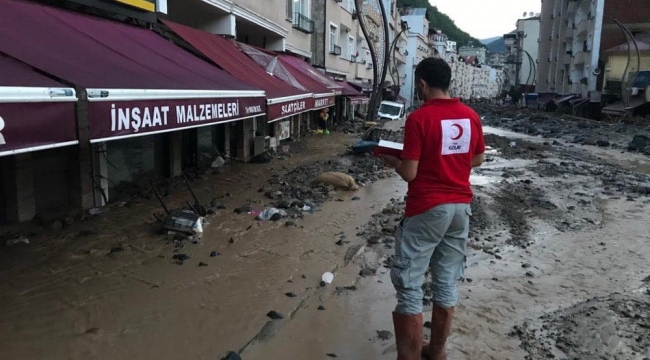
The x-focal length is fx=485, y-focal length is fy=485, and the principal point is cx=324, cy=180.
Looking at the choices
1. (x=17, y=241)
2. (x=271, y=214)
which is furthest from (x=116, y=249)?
(x=271, y=214)

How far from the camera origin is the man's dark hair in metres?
3.05

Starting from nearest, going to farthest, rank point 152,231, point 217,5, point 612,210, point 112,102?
point 112,102 < point 152,231 < point 612,210 < point 217,5

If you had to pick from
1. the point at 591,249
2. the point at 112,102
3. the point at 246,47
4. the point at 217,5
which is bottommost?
the point at 591,249

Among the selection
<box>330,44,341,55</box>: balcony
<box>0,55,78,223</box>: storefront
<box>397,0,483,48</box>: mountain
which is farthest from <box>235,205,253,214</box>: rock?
<box>397,0,483,48</box>: mountain

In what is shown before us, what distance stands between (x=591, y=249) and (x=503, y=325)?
131 inches

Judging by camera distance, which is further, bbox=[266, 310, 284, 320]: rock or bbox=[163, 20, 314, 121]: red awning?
bbox=[163, 20, 314, 121]: red awning

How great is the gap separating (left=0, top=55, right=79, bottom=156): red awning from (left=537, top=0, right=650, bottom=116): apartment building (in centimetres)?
4160

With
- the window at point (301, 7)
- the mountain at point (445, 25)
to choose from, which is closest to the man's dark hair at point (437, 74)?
the window at point (301, 7)

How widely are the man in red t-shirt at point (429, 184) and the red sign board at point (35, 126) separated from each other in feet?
7.64

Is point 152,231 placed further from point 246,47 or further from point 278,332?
point 246,47

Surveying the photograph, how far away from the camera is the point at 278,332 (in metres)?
4.09

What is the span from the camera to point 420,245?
305cm

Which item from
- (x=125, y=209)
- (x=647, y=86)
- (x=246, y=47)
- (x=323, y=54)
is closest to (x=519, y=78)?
(x=647, y=86)

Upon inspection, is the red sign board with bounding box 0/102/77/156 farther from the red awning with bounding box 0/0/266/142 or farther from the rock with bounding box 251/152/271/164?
the rock with bounding box 251/152/271/164
